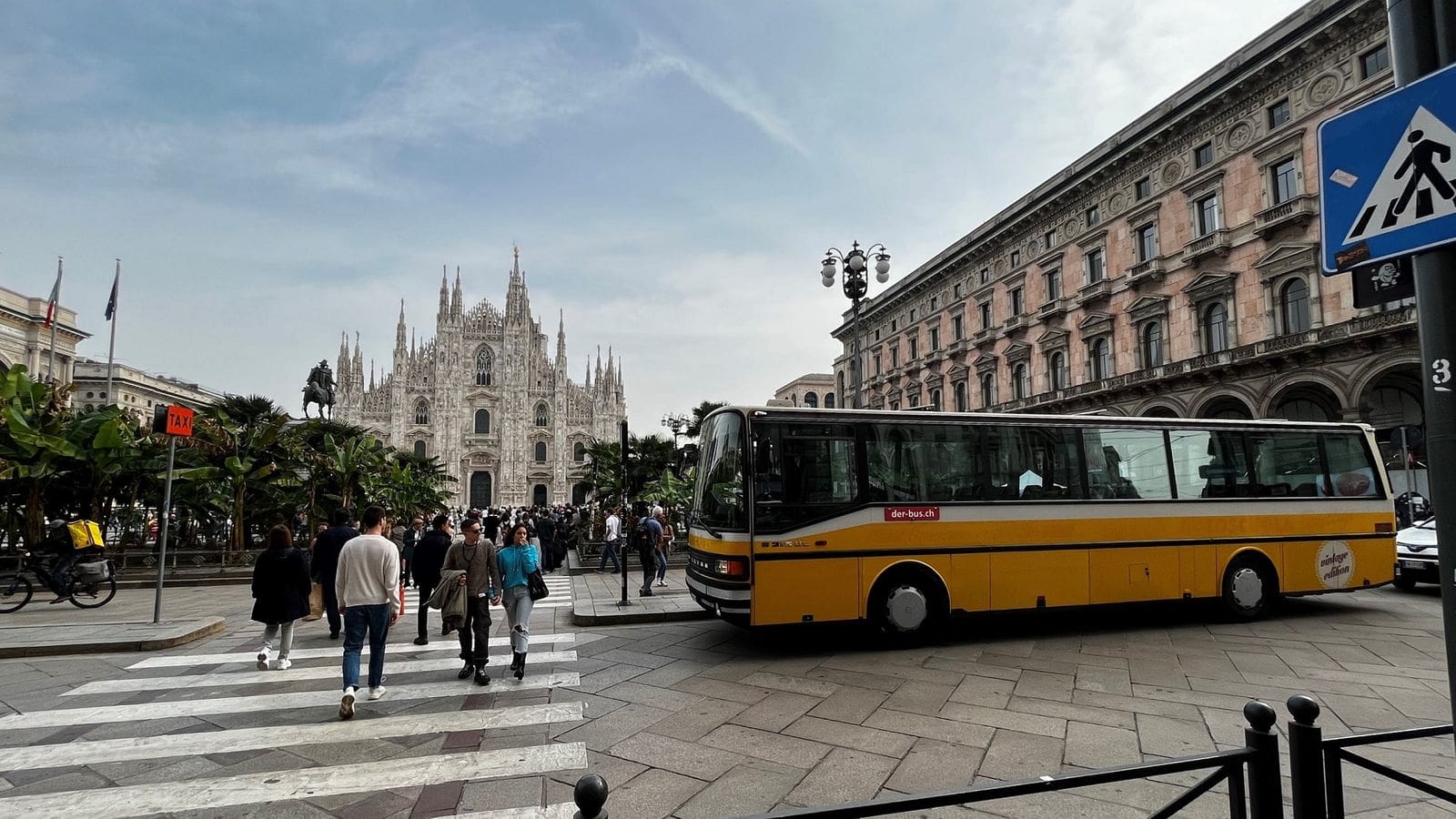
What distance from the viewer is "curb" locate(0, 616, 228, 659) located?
24.9 ft

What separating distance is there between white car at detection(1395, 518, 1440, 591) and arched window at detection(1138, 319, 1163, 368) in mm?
16850

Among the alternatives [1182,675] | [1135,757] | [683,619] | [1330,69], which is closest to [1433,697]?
[1182,675]

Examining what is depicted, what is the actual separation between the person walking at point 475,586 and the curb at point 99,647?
408 cm

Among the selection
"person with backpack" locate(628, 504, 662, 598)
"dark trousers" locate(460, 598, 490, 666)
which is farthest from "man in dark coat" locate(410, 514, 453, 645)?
"person with backpack" locate(628, 504, 662, 598)

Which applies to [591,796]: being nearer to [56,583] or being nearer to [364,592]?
[364,592]

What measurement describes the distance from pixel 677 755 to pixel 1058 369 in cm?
3233

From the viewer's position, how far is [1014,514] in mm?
8062

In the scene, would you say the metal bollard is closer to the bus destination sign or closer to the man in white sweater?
the man in white sweater

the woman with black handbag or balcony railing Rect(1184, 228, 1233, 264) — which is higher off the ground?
balcony railing Rect(1184, 228, 1233, 264)

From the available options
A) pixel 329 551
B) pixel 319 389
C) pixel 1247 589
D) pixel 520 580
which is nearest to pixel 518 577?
pixel 520 580

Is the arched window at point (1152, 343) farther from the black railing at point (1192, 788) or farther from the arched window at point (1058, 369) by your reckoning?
the black railing at point (1192, 788)

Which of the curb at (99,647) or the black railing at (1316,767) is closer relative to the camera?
the black railing at (1316,767)

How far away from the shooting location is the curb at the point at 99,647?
299 inches

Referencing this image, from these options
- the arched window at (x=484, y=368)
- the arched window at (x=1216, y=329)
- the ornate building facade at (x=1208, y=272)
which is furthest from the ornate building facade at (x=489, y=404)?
the arched window at (x=1216, y=329)
